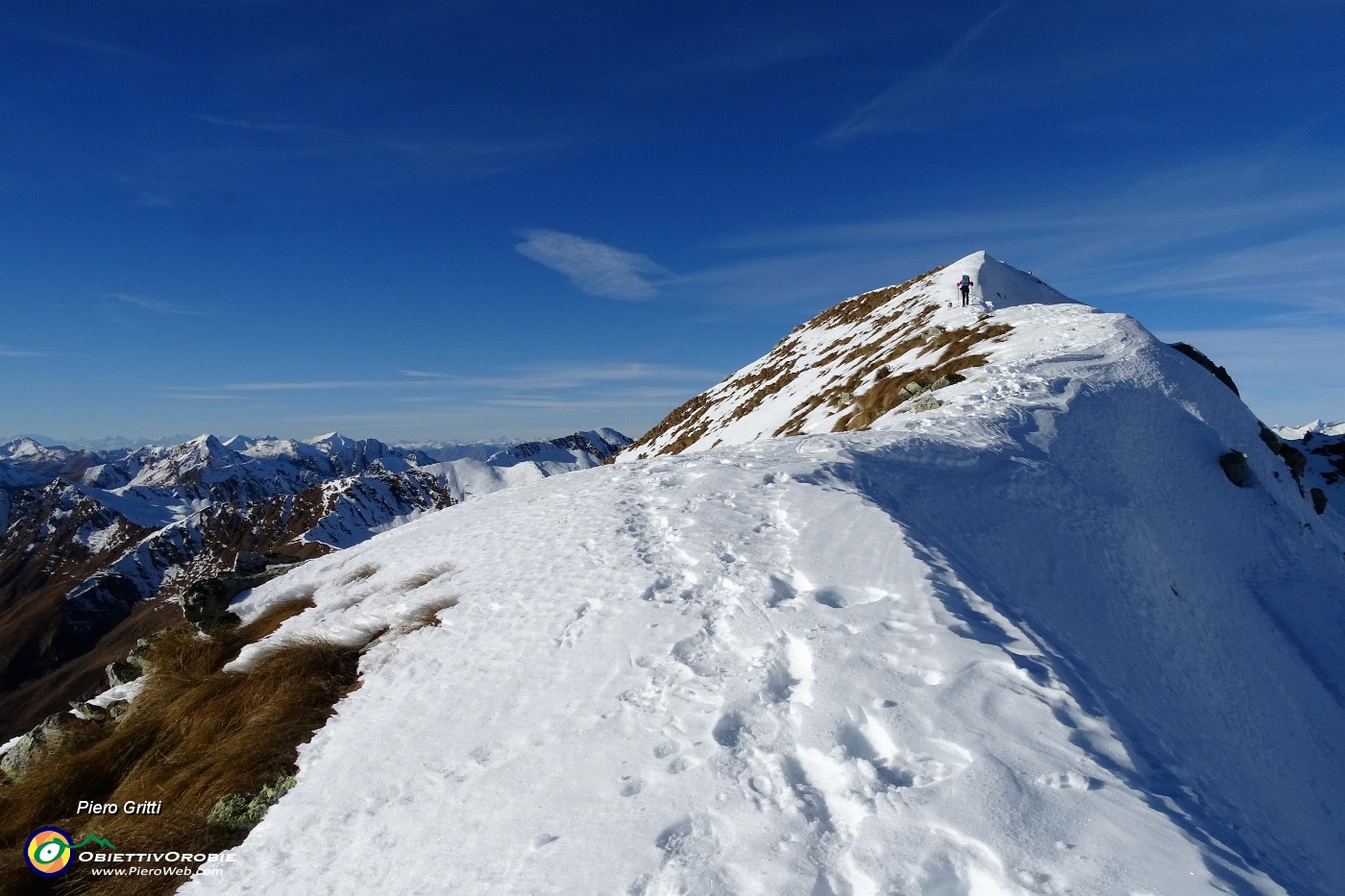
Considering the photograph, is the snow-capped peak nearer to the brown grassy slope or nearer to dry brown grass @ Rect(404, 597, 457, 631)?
the brown grassy slope

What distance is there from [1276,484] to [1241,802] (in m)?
21.8

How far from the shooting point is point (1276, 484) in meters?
23.7

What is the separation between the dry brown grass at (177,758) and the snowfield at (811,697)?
0.67 metres

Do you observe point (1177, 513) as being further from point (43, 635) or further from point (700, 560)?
point (43, 635)

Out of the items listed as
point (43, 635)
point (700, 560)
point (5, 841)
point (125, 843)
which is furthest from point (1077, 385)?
point (43, 635)

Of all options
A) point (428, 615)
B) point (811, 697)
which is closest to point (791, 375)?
point (428, 615)

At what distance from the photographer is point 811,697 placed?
625cm

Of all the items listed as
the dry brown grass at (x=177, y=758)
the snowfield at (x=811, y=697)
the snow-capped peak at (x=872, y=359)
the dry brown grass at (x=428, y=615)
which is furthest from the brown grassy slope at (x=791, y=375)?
the dry brown grass at (x=177, y=758)

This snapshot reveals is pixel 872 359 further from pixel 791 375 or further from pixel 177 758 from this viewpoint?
pixel 177 758

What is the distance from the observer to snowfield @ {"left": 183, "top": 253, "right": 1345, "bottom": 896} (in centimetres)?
478

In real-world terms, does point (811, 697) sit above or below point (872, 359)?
below

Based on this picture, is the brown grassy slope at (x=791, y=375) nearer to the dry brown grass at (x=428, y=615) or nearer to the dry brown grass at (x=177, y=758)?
the dry brown grass at (x=428, y=615)

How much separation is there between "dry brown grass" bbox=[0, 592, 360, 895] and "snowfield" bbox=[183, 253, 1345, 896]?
0.67 meters

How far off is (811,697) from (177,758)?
335 inches
